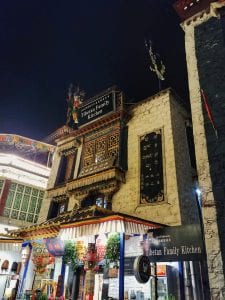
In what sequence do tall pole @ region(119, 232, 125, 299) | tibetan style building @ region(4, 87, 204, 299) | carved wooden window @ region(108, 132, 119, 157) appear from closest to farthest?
tall pole @ region(119, 232, 125, 299)
tibetan style building @ region(4, 87, 204, 299)
carved wooden window @ region(108, 132, 119, 157)

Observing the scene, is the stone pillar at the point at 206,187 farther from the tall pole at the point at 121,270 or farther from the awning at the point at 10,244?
the awning at the point at 10,244

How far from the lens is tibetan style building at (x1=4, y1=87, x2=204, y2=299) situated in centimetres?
966

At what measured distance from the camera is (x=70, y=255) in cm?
1161

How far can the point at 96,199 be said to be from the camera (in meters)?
14.6

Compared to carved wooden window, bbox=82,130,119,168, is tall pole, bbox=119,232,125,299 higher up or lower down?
lower down

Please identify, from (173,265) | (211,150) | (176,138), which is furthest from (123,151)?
(211,150)

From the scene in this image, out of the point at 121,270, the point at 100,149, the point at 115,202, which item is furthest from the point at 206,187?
the point at 100,149

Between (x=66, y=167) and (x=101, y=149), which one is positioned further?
(x=66, y=167)

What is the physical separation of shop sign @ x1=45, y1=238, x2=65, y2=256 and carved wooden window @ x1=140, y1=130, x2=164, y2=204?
464 cm

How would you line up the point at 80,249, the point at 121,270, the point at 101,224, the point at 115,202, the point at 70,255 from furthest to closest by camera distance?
the point at 115,202 → the point at 80,249 → the point at 70,255 → the point at 101,224 → the point at 121,270

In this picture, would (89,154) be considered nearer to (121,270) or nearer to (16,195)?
(16,195)

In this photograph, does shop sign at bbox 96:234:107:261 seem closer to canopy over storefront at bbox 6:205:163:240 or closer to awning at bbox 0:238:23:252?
canopy over storefront at bbox 6:205:163:240

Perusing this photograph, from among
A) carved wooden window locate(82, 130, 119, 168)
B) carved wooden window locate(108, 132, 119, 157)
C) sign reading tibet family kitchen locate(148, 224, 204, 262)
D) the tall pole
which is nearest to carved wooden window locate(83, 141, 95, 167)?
carved wooden window locate(82, 130, 119, 168)

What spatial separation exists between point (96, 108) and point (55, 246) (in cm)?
894
